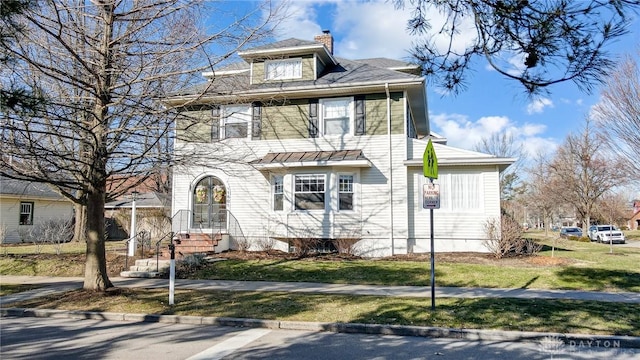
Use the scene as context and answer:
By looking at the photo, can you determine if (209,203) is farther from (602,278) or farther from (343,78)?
(602,278)

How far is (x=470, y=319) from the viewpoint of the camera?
24.6 feet

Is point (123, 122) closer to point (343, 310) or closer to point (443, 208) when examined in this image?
point (343, 310)

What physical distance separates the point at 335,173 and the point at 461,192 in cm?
484

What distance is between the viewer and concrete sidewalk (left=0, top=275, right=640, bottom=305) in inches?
380

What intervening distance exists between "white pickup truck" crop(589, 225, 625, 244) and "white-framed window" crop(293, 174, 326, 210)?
86.9ft

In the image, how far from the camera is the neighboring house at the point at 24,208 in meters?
28.0

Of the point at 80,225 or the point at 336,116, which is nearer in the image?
the point at 336,116

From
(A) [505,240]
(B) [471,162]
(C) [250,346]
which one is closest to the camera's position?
(C) [250,346]

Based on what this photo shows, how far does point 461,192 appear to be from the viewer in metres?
16.9

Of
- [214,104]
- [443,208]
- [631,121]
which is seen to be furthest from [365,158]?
[631,121]

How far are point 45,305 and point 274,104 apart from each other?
444 inches

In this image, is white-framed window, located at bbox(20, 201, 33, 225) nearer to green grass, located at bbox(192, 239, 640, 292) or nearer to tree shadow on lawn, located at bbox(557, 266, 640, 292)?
green grass, located at bbox(192, 239, 640, 292)

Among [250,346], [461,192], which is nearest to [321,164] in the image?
[461,192]

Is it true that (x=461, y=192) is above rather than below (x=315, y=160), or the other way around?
below
